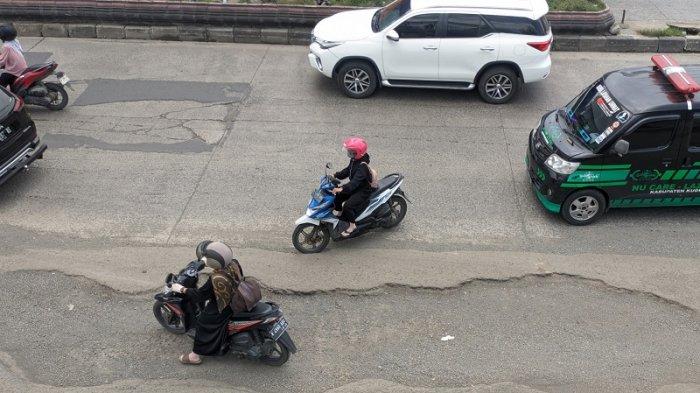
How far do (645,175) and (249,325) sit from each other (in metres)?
5.56

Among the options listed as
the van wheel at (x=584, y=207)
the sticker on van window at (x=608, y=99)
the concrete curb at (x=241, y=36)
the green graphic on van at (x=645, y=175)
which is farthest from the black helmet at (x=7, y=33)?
the green graphic on van at (x=645, y=175)

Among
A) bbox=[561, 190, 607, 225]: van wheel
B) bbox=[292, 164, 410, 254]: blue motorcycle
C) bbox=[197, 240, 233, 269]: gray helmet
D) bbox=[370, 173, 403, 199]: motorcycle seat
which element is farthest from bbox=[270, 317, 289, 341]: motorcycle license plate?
bbox=[561, 190, 607, 225]: van wheel

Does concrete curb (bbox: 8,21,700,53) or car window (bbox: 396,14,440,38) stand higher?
car window (bbox: 396,14,440,38)

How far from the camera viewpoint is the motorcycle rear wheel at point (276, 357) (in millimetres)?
6121

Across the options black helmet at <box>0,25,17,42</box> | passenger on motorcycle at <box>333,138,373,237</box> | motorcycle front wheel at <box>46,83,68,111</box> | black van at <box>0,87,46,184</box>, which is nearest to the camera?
passenger on motorcycle at <box>333,138,373,237</box>

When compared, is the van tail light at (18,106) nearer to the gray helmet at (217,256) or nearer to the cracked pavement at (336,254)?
the cracked pavement at (336,254)

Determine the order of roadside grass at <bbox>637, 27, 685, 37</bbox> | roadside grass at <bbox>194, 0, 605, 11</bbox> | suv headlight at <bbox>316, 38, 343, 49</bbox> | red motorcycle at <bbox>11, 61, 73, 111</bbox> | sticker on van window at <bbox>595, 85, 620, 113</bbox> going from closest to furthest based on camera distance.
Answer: sticker on van window at <bbox>595, 85, 620, 113</bbox> < red motorcycle at <bbox>11, 61, 73, 111</bbox> < suv headlight at <bbox>316, 38, 343, 49</bbox> < roadside grass at <bbox>637, 27, 685, 37</bbox> < roadside grass at <bbox>194, 0, 605, 11</bbox>

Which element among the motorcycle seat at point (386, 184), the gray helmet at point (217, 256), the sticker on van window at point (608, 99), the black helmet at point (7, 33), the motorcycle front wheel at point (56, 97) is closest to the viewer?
the gray helmet at point (217, 256)

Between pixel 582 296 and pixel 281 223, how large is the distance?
3863mm

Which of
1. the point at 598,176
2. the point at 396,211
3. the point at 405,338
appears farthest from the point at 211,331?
the point at 598,176

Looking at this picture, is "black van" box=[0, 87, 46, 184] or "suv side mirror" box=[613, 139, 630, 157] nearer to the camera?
"suv side mirror" box=[613, 139, 630, 157]

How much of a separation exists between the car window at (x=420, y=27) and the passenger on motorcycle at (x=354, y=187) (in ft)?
13.9

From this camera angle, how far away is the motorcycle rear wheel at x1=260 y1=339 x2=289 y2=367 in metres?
6.12

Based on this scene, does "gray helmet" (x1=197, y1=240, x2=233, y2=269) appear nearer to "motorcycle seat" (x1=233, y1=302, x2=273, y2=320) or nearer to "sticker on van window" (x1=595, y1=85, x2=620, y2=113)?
"motorcycle seat" (x1=233, y1=302, x2=273, y2=320)
